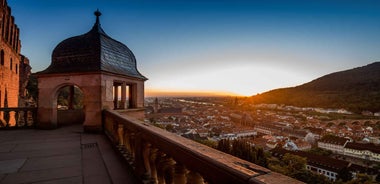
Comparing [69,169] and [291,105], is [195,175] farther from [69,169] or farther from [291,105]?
[291,105]

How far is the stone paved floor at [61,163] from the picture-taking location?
2966 mm

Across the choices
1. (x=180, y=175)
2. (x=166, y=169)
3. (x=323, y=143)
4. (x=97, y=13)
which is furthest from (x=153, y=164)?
(x=323, y=143)

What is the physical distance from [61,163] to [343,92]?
500 feet

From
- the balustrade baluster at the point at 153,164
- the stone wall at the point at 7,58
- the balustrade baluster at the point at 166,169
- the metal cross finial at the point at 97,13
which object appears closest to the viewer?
the balustrade baluster at the point at 166,169

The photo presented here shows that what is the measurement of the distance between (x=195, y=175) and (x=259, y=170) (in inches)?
23.8

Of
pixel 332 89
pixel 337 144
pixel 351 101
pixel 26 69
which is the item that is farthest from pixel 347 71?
pixel 26 69

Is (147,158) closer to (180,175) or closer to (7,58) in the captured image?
(180,175)

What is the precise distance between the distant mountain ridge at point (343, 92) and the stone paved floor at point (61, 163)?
136 metres

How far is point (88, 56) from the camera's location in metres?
7.48

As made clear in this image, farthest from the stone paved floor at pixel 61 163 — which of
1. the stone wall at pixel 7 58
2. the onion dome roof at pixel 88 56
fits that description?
the stone wall at pixel 7 58

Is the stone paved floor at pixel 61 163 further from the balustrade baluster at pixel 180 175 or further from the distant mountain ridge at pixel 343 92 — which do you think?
the distant mountain ridge at pixel 343 92

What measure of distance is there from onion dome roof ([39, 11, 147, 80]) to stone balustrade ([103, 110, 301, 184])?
193 inches

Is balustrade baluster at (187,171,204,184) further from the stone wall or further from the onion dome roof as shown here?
the stone wall

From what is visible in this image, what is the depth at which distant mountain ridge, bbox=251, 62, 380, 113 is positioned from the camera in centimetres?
10800
